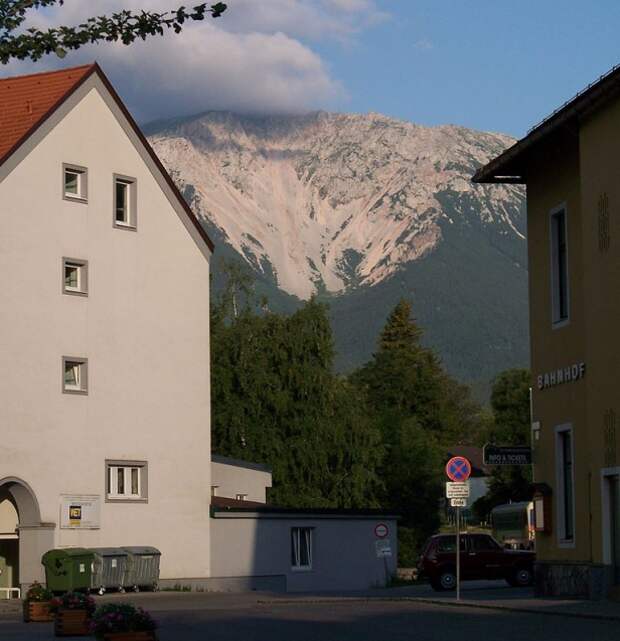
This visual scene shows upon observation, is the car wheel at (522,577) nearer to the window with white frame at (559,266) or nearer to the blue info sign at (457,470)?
the blue info sign at (457,470)

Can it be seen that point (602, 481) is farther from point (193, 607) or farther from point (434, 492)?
point (434, 492)

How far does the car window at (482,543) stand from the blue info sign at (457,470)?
52.3 feet

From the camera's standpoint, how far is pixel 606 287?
2800cm

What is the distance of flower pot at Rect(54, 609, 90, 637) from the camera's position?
24.0m

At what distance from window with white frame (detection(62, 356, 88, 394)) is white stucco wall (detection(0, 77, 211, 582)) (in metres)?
0.22

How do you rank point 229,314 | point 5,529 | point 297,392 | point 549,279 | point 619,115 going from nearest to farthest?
point 619,115 < point 549,279 < point 5,529 < point 297,392 < point 229,314

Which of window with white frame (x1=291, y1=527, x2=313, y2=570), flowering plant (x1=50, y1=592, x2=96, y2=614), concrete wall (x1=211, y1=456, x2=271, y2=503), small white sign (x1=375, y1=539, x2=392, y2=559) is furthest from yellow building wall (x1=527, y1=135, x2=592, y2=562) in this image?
concrete wall (x1=211, y1=456, x2=271, y2=503)

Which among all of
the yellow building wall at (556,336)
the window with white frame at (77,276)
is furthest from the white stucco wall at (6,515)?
the yellow building wall at (556,336)

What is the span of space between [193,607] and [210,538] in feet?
44.0

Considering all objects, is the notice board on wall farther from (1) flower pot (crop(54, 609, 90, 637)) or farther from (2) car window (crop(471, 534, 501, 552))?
(1) flower pot (crop(54, 609, 90, 637))

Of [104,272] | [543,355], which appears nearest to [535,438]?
[543,355]

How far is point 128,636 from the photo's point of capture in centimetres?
1978

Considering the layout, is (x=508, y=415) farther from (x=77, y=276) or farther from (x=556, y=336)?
(x=556, y=336)

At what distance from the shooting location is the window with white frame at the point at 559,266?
31.3 m
